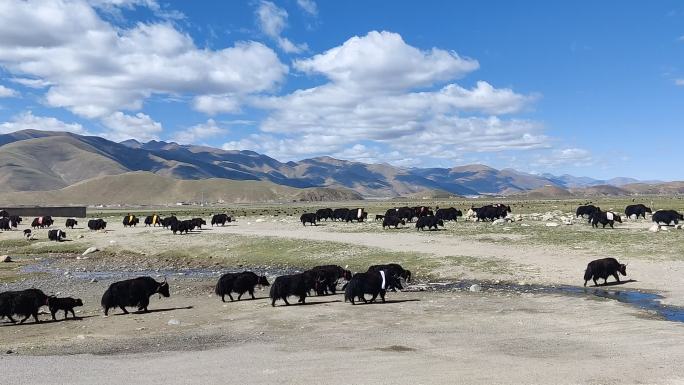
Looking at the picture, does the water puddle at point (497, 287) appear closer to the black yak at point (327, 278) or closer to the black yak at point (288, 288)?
the black yak at point (327, 278)

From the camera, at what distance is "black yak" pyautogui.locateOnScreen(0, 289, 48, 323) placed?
47.8 ft

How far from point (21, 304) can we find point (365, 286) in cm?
927

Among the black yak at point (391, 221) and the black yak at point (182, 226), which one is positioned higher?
the black yak at point (391, 221)

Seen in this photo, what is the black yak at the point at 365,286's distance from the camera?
16391mm

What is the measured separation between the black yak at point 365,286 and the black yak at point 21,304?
27.5 feet

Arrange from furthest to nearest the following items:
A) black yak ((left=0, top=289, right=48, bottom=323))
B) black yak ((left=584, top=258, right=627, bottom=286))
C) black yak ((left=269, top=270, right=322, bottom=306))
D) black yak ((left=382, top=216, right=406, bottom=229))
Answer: black yak ((left=382, top=216, right=406, bottom=229)), black yak ((left=584, top=258, right=627, bottom=286)), black yak ((left=269, top=270, right=322, bottom=306)), black yak ((left=0, top=289, right=48, bottom=323))

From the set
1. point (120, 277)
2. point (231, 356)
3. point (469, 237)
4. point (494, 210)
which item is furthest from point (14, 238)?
point (231, 356)

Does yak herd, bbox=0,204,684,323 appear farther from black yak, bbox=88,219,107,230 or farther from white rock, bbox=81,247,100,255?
black yak, bbox=88,219,107,230

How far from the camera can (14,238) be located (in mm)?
43562

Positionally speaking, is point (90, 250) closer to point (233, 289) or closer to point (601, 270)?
point (233, 289)

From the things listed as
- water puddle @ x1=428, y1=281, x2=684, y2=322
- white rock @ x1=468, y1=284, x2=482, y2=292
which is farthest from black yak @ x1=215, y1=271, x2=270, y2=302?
white rock @ x1=468, y1=284, x2=482, y2=292

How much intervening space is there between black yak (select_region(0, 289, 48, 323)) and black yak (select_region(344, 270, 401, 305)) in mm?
8379

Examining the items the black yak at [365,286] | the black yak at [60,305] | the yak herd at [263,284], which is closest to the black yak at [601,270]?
the yak herd at [263,284]

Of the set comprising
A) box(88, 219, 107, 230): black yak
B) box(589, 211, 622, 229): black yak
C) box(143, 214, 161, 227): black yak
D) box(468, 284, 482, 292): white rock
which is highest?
box(589, 211, 622, 229): black yak
